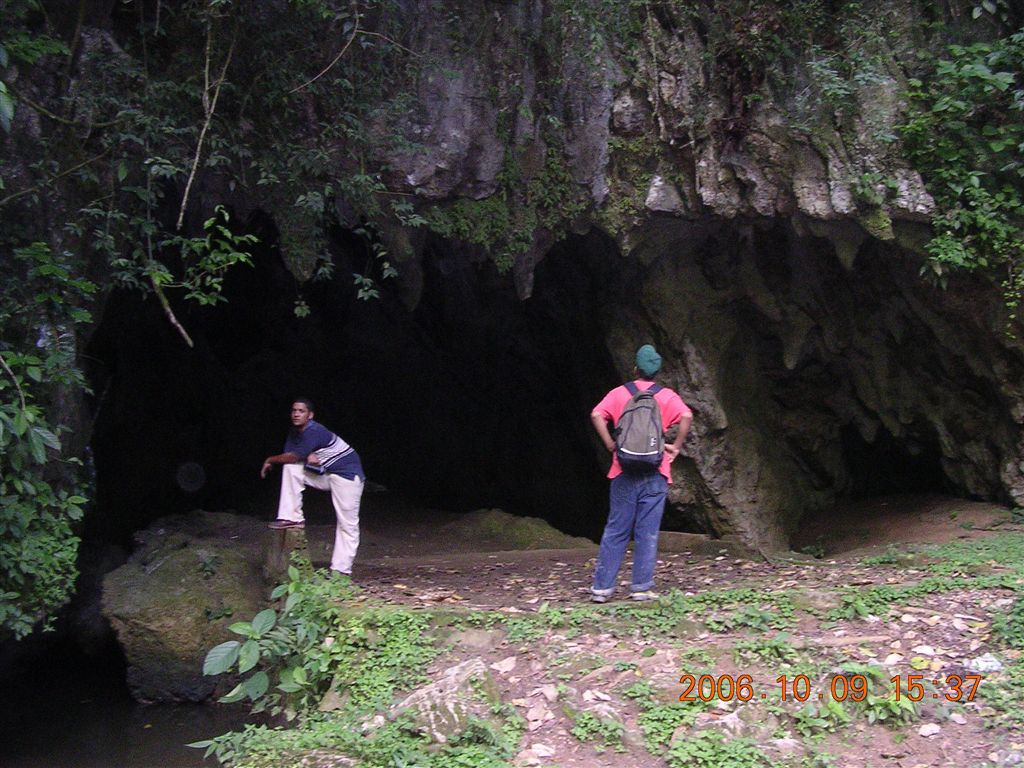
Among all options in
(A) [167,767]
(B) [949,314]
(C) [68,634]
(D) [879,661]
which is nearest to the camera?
(D) [879,661]

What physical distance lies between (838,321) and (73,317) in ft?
24.2

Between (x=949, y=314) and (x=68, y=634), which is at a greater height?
(x=949, y=314)

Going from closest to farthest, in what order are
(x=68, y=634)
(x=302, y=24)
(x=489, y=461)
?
(x=302, y=24), (x=68, y=634), (x=489, y=461)

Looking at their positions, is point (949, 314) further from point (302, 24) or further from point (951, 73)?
point (302, 24)

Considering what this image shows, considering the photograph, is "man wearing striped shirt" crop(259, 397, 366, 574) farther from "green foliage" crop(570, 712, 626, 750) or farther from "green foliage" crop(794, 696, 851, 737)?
"green foliage" crop(794, 696, 851, 737)

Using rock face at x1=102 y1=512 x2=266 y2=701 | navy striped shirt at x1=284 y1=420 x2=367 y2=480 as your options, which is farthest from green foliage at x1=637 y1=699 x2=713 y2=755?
rock face at x1=102 y1=512 x2=266 y2=701

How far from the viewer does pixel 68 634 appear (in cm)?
893

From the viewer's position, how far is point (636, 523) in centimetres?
568

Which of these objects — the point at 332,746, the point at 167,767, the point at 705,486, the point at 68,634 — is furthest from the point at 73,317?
the point at 705,486

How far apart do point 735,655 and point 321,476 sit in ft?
10.7

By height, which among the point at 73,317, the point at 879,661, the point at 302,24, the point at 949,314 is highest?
the point at 302,24
